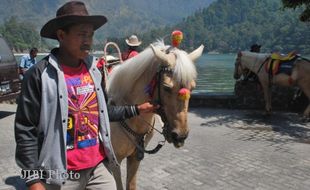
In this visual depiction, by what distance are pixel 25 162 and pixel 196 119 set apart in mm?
8062

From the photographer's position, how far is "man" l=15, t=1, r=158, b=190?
205 cm

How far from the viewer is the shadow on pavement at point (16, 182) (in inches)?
196

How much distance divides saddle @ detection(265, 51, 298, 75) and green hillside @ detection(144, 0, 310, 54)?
165 feet

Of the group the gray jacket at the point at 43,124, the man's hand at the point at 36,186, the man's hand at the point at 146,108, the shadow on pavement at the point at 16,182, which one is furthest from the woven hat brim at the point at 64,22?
the shadow on pavement at the point at 16,182

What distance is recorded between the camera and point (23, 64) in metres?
11.6

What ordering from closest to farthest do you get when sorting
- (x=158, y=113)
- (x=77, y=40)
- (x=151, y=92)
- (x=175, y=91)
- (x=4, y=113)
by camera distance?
(x=77, y=40), (x=175, y=91), (x=158, y=113), (x=151, y=92), (x=4, y=113)

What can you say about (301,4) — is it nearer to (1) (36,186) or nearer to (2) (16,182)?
(2) (16,182)

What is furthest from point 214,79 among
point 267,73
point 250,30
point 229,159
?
point 250,30

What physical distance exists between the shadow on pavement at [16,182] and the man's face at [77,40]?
3.36 metres

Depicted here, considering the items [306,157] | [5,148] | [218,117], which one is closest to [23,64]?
[5,148]

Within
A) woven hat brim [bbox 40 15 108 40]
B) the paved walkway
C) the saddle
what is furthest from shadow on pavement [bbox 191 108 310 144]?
woven hat brim [bbox 40 15 108 40]

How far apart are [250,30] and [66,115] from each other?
144 meters

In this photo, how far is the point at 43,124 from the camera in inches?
82.4

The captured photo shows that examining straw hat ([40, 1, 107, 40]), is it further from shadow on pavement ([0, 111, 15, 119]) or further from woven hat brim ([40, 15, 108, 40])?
shadow on pavement ([0, 111, 15, 119])
